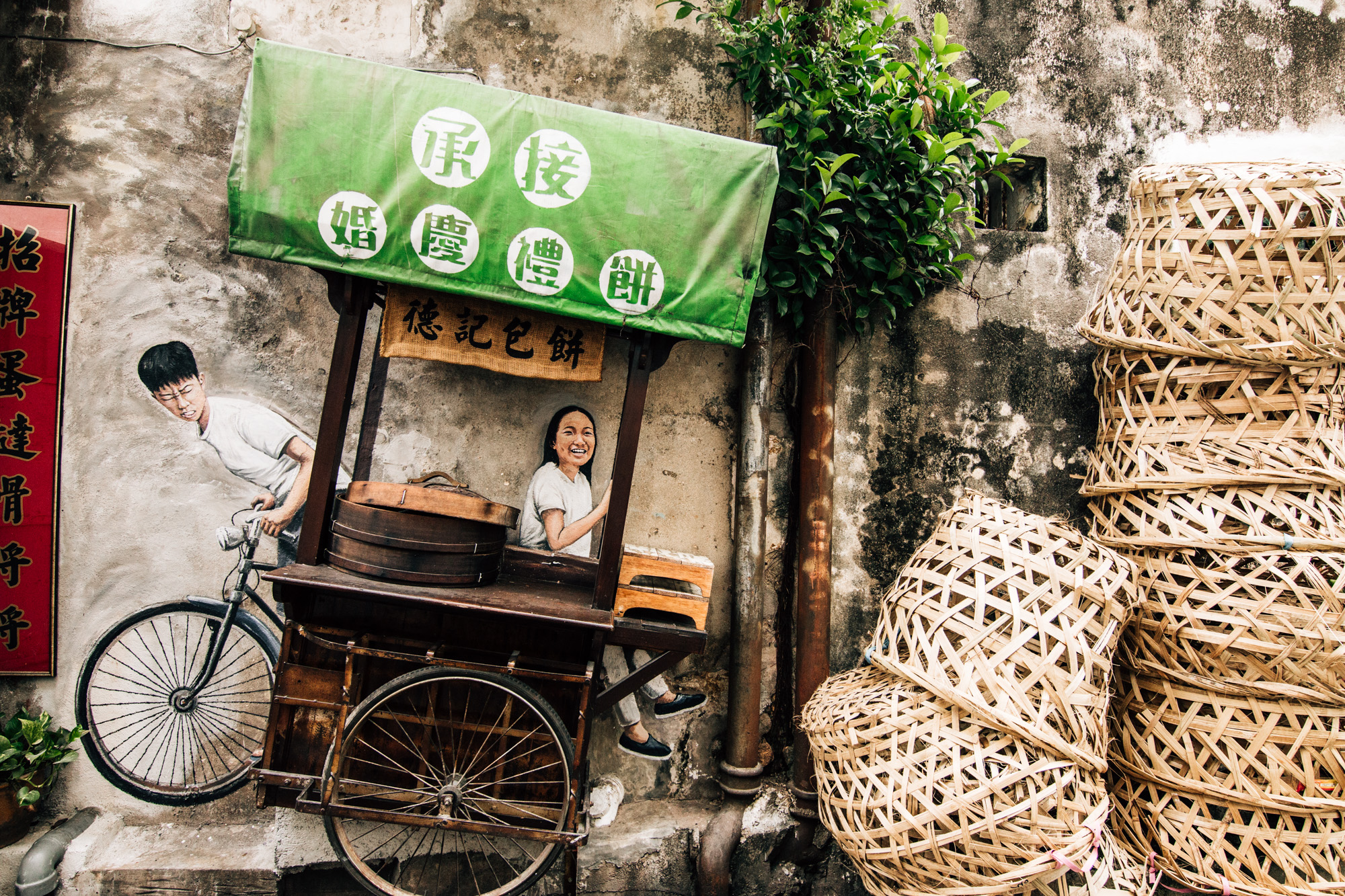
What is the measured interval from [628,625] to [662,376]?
1639 millimetres

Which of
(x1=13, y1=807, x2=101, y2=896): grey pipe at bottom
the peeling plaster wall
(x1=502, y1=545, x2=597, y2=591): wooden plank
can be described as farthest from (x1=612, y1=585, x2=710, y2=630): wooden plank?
(x1=13, y1=807, x2=101, y2=896): grey pipe at bottom

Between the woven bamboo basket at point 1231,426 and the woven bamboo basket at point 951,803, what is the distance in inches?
65.9

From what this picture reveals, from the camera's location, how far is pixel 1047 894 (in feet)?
10.1

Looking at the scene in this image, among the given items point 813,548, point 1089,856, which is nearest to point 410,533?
point 813,548

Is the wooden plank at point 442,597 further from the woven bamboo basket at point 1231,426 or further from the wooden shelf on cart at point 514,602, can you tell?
the woven bamboo basket at point 1231,426

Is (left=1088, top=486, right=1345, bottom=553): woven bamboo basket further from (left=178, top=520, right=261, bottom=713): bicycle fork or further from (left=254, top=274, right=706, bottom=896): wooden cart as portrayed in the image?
(left=178, top=520, right=261, bottom=713): bicycle fork

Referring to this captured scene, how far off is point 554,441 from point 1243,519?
147 inches

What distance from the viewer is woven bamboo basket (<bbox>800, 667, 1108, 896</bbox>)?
2.99 m

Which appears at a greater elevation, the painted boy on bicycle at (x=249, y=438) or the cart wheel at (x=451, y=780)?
the painted boy on bicycle at (x=249, y=438)

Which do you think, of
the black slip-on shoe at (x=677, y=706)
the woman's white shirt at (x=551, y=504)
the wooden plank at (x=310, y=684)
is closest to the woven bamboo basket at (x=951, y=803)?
the black slip-on shoe at (x=677, y=706)

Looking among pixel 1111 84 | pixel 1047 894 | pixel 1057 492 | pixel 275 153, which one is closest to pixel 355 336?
pixel 275 153

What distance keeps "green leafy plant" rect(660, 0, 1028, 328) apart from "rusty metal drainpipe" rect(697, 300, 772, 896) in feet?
1.31

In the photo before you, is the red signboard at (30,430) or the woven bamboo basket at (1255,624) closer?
the woven bamboo basket at (1255,624)

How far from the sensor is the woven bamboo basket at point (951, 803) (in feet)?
9.80
